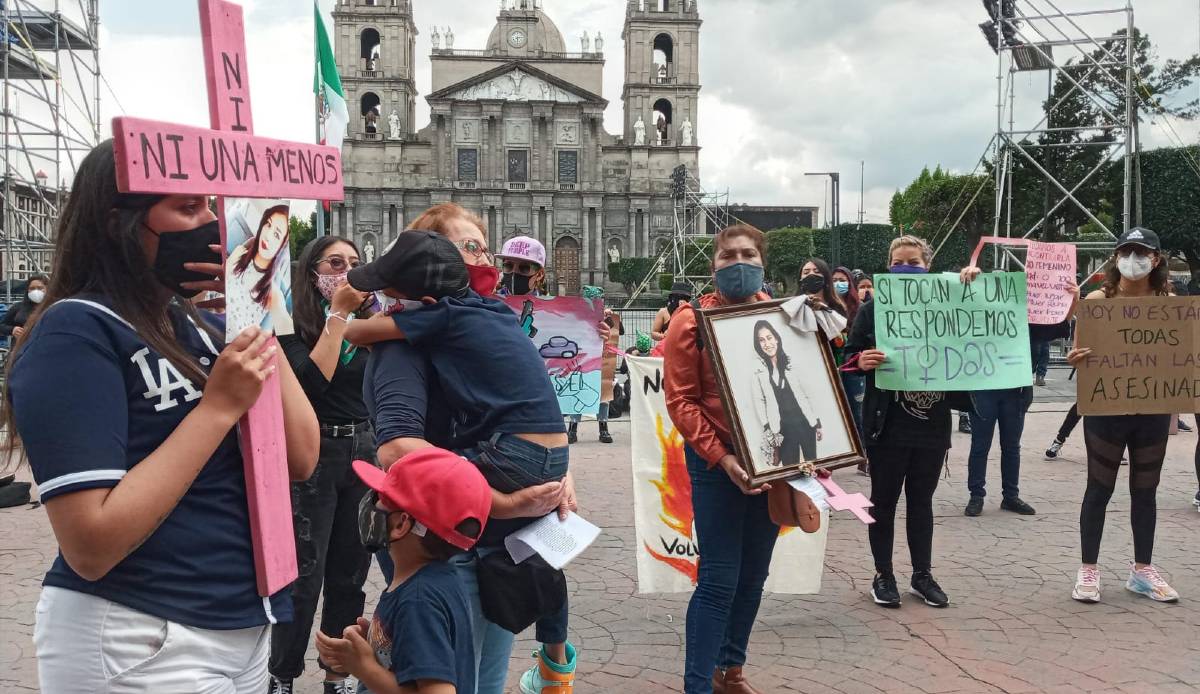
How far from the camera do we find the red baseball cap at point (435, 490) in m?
2.07

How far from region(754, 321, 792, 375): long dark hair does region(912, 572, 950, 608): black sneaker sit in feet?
6.64

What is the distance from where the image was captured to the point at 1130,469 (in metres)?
5.07

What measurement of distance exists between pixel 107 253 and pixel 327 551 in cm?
220

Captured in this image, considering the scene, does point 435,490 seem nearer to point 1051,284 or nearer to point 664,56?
point 1051,284

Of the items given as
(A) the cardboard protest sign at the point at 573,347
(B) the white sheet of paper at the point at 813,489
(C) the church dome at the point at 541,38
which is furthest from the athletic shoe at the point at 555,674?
(C) the church dome at the point at 541,38

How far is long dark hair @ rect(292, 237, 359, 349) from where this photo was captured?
3.80 metres

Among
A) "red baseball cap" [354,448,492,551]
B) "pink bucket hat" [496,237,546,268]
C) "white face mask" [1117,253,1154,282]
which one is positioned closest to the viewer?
"red baseball cap" [354,448,492,551]

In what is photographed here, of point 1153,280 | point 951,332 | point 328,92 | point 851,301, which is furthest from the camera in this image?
point 851,301

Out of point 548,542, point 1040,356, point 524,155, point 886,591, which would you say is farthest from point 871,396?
point 524,155

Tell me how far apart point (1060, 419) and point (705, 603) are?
1066cm

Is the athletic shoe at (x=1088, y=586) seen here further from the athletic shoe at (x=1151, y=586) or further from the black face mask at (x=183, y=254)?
the black face mask at (x=183, y=254)

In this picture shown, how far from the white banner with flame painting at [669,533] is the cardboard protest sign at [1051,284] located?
217cm

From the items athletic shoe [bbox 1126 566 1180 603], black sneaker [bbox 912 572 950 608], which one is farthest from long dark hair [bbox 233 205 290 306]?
athletic shoe [bbox 1126 566 1180 603]

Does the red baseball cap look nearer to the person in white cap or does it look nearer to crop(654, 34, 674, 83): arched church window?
the person in white cap
